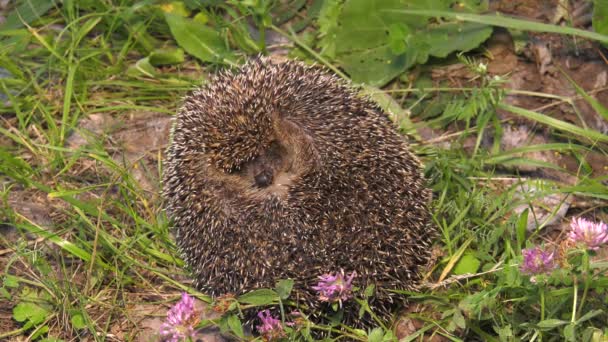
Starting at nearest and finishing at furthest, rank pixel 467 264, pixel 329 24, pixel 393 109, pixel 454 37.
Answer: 1. pixel 467 264
2. pixel 393 109
3. pixel 454 37
4. pixel 329 24

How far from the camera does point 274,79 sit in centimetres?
467

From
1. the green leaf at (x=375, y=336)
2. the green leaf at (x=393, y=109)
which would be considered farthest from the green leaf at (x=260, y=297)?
the green leaf at (x=393, y=109)

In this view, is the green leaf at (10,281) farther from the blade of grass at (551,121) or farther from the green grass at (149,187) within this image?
the blade of grass at (551,121)

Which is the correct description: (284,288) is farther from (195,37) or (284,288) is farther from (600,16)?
(600,16)

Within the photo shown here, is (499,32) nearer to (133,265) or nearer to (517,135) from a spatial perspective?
(517,135)

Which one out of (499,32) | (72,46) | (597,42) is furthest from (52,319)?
(597,42)

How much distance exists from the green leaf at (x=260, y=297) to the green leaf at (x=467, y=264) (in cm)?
142

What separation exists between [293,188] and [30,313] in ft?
6.47

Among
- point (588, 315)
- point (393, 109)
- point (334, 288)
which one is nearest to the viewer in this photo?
point (588, 315)

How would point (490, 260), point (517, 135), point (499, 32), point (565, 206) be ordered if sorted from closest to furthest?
point (490, 260) → point (565, 206) → point (517, 135) → point (499, 32)

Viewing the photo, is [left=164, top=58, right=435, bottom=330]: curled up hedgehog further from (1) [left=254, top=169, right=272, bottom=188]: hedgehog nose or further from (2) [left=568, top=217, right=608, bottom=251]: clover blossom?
(2) [left=568, top=217, right=608, bottom=251]: clover blossom

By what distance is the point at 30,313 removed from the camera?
180 inches

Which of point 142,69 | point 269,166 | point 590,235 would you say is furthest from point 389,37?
point 590,235

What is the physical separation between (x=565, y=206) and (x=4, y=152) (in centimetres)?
408
